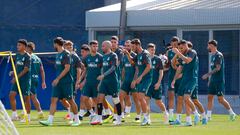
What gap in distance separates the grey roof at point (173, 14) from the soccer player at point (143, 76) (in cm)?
1113

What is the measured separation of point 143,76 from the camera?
2212 cm

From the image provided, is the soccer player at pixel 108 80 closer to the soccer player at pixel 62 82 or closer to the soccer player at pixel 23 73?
the soccer player at pixel 62 82

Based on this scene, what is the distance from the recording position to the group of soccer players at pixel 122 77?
2125 cm

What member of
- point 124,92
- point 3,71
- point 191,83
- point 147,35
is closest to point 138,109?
point 124,92

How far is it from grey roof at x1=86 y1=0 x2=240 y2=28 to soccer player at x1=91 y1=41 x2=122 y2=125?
1153 cm

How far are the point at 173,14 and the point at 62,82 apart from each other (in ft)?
43.6

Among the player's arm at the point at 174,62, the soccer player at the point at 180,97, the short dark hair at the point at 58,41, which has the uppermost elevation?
the short dark hair at the point at 58,41

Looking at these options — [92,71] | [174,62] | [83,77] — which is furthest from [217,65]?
[83,77]

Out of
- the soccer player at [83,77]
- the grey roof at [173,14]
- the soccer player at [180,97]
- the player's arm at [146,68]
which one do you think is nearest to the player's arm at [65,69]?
the player's arm at [146,68]

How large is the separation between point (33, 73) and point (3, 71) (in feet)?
20.8

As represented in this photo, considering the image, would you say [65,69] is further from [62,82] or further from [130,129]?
[130,129]

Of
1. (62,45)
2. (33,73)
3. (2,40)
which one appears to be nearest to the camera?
(62,45)

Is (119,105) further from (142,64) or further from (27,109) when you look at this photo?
(27,109)

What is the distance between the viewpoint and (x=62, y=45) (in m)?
21.1
